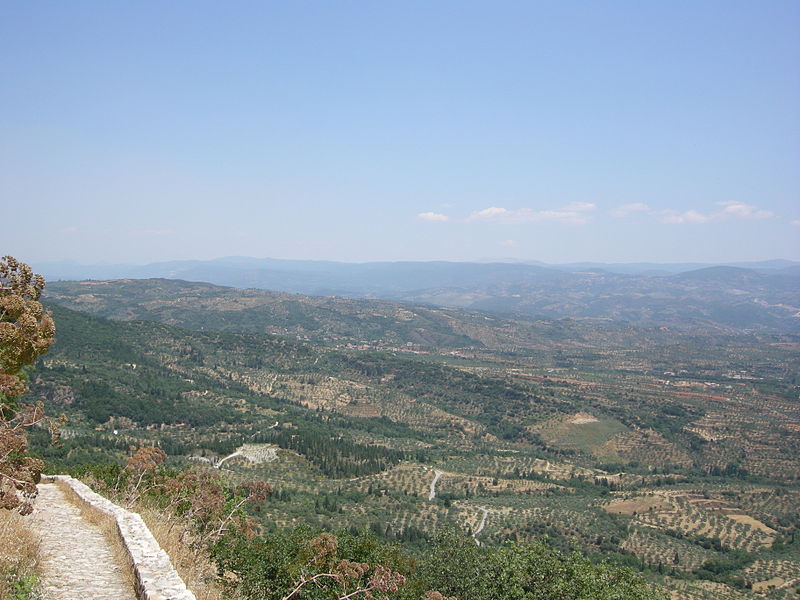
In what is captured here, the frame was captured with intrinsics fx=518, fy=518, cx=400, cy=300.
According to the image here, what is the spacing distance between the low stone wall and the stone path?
419 millimetres

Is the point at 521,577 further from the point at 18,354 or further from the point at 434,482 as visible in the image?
the point at 434,482

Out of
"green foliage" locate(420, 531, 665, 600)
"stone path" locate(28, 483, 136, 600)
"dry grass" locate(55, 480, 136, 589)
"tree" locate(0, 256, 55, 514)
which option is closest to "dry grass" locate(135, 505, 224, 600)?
"dry grass" locate(55, 480, 136, 589)

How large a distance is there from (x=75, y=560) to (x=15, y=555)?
1.85 meters

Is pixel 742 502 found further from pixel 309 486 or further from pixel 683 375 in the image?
pixel 683 375

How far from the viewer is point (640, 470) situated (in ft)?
325

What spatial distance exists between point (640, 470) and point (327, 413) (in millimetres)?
67075

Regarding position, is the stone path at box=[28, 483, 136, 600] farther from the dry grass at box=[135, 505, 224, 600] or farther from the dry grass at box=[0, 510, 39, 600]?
the dry grass at box=[135, 505, 224, 600]

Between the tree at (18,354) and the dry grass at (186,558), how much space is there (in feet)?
11.7

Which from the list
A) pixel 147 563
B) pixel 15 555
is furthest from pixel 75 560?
pixel 147 563

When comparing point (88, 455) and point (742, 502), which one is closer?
point (88, 455)

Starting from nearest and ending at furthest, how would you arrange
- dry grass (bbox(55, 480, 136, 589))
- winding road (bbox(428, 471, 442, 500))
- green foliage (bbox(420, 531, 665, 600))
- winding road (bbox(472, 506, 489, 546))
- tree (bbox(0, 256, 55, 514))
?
tree (bbox(0, 256, 55, 514)), dry grass (bbox(55, 480, 136, 589)), green foliage (bbox(420, 531, 665, 600)), winding road (bbox(472, 506, 489, 546)), winding road (bbox(428, 471, 442, 500))

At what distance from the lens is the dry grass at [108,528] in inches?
470

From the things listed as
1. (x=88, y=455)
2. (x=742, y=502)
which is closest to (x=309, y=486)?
(x=88, y=455)

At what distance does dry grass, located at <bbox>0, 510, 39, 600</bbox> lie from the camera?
31.9ft
